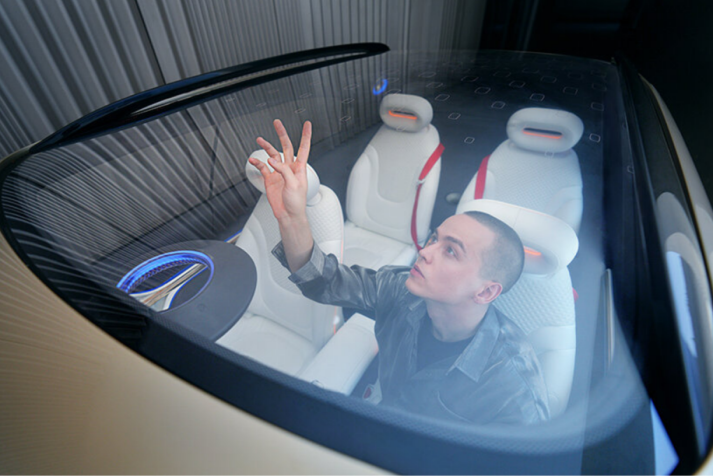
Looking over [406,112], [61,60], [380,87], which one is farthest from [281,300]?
[61,60]

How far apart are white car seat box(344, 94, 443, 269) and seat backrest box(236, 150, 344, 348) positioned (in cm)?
13

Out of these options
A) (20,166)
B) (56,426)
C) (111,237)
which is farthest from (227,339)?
(20,166)

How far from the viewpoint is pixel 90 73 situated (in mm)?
1395

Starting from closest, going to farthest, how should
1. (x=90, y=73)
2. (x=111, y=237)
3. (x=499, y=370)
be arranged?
1. (x=499, y=370)
2. (x=111, y=237)
3. (x=90, y=73)

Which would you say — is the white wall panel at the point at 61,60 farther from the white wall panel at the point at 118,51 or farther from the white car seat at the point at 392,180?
the white car seat at the point at 392,180

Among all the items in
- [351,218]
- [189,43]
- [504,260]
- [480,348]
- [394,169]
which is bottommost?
[351,218]

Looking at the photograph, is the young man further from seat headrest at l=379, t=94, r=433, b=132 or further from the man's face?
seat headrest at l=379, t=94, r=433, b=132

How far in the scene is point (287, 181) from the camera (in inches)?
30.8

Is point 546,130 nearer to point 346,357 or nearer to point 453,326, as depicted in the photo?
point 453,326

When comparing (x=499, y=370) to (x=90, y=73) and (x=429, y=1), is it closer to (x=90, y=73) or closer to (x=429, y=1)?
(x=90, y=73)

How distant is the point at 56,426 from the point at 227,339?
24cm

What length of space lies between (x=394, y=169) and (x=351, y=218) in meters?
0.26

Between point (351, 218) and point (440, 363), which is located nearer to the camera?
point (440, 363)

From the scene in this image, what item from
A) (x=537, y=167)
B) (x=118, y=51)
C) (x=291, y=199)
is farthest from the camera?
(x=118, y=51)
